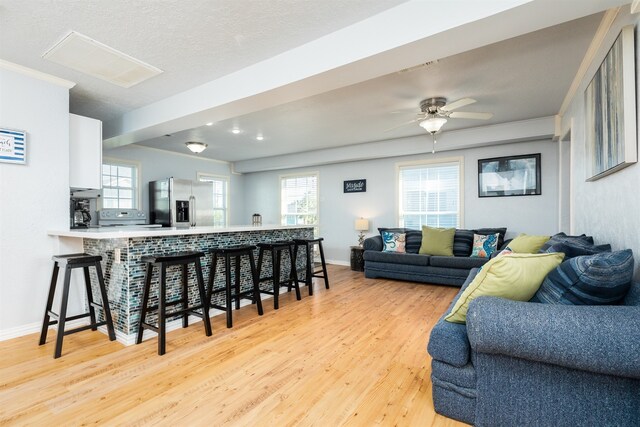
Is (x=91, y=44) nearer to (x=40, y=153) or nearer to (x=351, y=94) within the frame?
(x=40, y=153)

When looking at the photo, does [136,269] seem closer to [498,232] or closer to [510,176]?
[498,232]

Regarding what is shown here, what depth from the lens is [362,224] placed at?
6.29 metres

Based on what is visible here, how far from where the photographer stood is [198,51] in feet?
8.41

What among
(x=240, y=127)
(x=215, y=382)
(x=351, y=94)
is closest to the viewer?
(x=215, y=382)

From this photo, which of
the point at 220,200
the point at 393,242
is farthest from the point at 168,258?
the point at 220,200

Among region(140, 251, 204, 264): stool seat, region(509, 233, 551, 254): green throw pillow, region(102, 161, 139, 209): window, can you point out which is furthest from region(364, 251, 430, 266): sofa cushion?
region(102, 161, 139, 209): window

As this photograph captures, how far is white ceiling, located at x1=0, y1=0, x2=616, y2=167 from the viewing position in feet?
6.56

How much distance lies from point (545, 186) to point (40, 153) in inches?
255

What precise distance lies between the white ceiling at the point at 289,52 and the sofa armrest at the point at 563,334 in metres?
1.55

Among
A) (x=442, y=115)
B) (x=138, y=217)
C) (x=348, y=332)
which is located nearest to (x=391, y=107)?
(x=442, y=115)

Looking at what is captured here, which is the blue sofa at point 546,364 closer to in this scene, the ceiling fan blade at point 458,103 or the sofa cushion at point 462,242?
the ceiling fan blade at point 458,103

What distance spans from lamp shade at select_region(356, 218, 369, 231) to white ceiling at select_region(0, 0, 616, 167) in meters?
2.37

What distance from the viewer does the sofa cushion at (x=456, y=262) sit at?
4.55 m

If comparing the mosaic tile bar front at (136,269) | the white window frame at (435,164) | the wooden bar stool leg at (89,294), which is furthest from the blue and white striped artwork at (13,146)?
the white window frame at (435,164)
